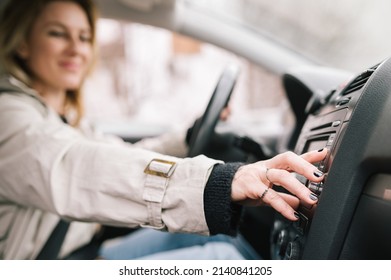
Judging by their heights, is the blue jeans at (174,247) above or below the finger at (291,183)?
below

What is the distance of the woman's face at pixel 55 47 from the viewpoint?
1.12m

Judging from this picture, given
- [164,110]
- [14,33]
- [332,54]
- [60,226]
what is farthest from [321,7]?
[164,110]

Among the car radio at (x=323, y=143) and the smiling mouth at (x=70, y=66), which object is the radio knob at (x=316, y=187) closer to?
the car radio at (x=323, y=143)

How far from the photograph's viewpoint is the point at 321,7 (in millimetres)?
1380

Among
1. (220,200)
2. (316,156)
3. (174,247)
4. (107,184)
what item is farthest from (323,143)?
(174,247)

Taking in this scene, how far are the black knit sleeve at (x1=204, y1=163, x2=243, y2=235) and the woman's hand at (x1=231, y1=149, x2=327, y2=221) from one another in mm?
10

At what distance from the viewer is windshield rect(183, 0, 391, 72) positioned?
1.23m

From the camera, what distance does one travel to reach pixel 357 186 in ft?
1.63

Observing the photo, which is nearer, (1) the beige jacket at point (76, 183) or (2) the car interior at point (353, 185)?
(2) the car interior at point (353, 185)

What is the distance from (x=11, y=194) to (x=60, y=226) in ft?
0.57

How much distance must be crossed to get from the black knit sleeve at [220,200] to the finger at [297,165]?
6cm

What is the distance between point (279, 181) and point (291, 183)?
0.05 feet

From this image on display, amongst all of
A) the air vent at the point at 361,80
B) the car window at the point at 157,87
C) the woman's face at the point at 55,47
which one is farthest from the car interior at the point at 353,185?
the car window at the point at 157,87

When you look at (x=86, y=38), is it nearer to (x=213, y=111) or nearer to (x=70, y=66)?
(x=70, y=66)
